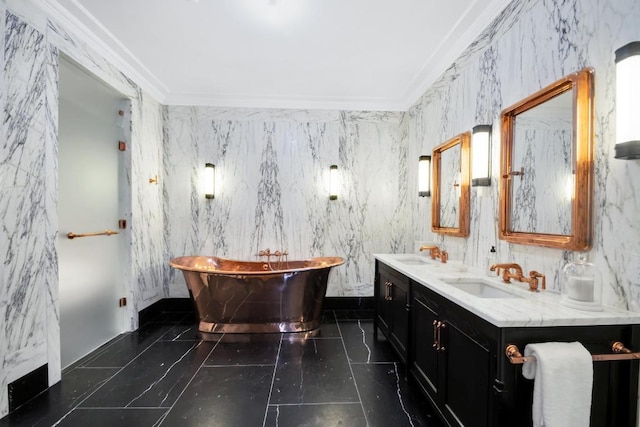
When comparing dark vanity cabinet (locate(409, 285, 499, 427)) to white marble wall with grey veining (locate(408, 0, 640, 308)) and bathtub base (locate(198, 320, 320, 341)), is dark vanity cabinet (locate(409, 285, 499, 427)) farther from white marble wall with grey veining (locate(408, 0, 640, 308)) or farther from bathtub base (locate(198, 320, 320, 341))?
bathtub base (locate(198, 320, 320, 341))

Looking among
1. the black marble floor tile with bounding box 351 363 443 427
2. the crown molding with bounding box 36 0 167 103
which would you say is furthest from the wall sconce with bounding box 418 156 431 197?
the crown molding with bounding box 36 0 167 103

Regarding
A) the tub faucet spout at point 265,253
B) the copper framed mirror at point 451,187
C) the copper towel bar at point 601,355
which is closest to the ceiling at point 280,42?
the copper framed mirror at point 451,187

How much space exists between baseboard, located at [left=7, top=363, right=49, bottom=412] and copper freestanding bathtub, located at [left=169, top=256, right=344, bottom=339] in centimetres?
119

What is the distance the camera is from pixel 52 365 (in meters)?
2.07

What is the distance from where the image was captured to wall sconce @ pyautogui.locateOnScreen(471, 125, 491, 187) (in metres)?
2.08

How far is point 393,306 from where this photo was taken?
2523 millimetres

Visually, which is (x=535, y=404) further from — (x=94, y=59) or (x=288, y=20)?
(x=94, y=59)

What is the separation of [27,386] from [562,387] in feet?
9.78

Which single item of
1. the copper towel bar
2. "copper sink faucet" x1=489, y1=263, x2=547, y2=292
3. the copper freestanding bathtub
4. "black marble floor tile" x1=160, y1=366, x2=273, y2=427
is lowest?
"black marble floor tile" x1=160, y1=366, x2=273, y2=427

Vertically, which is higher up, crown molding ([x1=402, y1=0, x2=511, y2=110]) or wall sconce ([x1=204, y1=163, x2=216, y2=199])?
crown molding ([x1=402, y1=0, x2=511, y2=110])

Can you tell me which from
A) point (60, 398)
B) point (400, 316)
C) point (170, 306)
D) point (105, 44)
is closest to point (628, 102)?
point (400, 316)

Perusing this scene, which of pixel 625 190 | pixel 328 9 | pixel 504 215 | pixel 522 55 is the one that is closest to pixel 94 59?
pixel 328 9

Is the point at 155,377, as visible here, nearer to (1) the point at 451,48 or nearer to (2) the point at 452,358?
(2) the point at 452,358

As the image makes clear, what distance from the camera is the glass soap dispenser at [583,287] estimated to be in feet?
4.10
